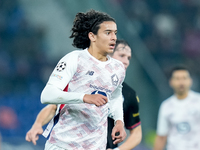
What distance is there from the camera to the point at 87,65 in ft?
Answer: 9.14

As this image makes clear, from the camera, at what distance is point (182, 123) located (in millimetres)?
4305

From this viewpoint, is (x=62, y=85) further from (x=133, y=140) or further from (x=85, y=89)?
(x=133, y=140)

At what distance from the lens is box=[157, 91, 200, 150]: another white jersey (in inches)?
166

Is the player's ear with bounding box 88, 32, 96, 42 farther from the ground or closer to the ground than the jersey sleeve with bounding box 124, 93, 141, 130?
farther from the ground

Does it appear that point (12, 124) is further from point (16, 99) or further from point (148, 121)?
point (148, 121)

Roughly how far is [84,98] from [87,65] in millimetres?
400

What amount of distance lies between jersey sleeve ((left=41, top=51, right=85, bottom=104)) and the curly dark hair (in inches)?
14.1

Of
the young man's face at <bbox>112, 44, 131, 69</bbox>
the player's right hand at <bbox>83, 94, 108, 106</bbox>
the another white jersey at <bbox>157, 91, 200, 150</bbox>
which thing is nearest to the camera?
the player's right hand at <bbox>83, 94, 108, 106</bbox>

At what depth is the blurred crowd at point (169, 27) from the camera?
9.02 m

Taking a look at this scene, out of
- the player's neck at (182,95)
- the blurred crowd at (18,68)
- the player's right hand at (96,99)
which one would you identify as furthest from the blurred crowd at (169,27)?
the player's right hand at (96,99)

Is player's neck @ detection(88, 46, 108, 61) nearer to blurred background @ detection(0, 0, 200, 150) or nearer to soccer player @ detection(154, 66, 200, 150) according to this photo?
soccer player @ detection(154, 66, 200, 150)

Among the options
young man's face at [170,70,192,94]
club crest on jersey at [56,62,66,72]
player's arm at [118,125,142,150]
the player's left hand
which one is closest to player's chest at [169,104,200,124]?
young man's face at [170,70,192,94]

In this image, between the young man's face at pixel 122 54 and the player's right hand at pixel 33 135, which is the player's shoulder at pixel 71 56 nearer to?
the player's right hand at pixel 33 135

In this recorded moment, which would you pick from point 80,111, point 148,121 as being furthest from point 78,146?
point 148,121
